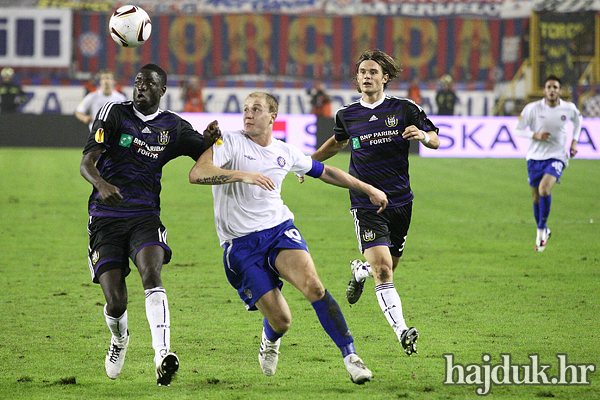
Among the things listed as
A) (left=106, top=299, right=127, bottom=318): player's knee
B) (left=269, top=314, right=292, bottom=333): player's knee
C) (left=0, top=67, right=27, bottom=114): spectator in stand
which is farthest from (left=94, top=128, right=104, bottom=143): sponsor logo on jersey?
(left=0, top=67, right=27, bottom=114): spectator in stand

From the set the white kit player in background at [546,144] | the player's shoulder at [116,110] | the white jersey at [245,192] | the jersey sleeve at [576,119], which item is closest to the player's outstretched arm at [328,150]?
the white jersey at [245,192]

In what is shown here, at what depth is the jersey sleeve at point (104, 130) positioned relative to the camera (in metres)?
5.66

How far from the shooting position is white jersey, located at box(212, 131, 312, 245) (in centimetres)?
570

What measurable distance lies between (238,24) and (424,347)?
3326cm

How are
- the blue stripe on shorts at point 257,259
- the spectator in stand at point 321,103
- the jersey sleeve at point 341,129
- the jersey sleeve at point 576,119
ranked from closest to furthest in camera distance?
the blue stripe on shorts at point 257,259
the jersey sleeve at point 341,129
the jersey sleeve at point 576,119
the spectator in stand at point 321,103

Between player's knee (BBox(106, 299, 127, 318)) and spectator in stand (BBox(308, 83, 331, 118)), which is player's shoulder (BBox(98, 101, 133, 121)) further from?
spectator in stand (BBox(308, 83, 331, 118))

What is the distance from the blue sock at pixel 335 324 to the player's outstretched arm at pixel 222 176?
86 centimetres

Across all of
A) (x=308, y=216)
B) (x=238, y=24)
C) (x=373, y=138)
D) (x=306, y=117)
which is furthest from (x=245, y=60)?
(x=373, y=138)

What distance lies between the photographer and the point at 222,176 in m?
5.45

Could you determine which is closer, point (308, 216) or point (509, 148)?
point (308, 216)

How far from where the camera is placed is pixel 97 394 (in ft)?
17.3

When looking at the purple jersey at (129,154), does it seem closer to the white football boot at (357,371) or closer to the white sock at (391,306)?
the white football boot at (357,371)

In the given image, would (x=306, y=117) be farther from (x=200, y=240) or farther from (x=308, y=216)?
(x=200, y=240)

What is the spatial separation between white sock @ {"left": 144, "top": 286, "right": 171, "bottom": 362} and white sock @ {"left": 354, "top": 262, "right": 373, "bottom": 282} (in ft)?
8.35
